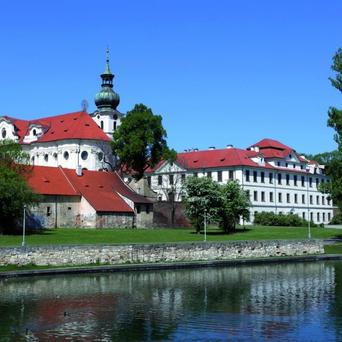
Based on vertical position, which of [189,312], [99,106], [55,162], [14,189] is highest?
[99,106]

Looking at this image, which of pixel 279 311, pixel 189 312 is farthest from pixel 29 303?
pixel 279 311

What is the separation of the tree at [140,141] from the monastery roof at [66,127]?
34.5 ft

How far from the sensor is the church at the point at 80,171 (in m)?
68.9

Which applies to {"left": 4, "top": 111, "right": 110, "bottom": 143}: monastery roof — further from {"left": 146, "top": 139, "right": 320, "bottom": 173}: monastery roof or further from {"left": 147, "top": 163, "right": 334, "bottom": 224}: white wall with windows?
{"left": 147, "top": 163, "right": 334, "bottom": 224}: white wall with windows

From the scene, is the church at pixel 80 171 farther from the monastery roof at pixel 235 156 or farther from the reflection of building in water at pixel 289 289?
the reflection of building in water at pixel 289 289

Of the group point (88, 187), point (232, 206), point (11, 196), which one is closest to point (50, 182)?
point (88, 187)

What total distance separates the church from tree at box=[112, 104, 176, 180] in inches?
140

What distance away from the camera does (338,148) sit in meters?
60.6

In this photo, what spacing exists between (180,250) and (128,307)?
21346 mm

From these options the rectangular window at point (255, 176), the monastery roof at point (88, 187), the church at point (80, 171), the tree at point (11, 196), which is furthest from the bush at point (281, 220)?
the tree at point (11, 196)

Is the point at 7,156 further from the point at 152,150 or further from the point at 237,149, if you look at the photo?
the point at 237,149

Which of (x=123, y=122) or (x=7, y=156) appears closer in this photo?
(x=7, y=156)

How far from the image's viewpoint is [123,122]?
8475cm

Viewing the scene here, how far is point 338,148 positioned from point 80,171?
101ft
